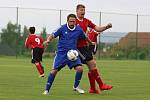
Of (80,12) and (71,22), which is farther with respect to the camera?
(80,12)

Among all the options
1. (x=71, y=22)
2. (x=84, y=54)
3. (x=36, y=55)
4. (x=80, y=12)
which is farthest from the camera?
(x=36, y=55)

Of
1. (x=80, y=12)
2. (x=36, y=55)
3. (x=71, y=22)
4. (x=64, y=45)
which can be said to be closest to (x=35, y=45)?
(x=36, y=55)

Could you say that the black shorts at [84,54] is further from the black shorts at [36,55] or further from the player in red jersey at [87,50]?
the black shorts at [36,55]

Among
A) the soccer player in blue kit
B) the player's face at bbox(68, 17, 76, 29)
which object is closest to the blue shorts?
the soccer player in blue kit

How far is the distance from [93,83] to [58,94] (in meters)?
1.16

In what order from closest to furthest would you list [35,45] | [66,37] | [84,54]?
[66,37] < [84,54] < [35,45]

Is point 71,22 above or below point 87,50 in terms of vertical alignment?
above

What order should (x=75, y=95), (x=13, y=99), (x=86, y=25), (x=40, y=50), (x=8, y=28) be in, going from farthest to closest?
(x=8, y=28), (x=40, y=50), (x=86, y=25), (x=75, y=95), (x=13, y=99)

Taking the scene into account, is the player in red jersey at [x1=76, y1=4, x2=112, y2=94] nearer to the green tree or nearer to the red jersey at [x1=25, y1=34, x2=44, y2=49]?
the red jersey at [x1=25, y1=34, x2=44, y2=49]

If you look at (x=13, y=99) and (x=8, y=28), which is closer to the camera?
(x=13, y=99)

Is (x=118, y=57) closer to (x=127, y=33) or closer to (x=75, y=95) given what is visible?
(x=127, y=33)

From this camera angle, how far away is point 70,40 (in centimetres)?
1316

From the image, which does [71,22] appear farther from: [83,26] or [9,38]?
[9,38]

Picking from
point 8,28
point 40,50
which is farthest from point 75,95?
point 8,28
